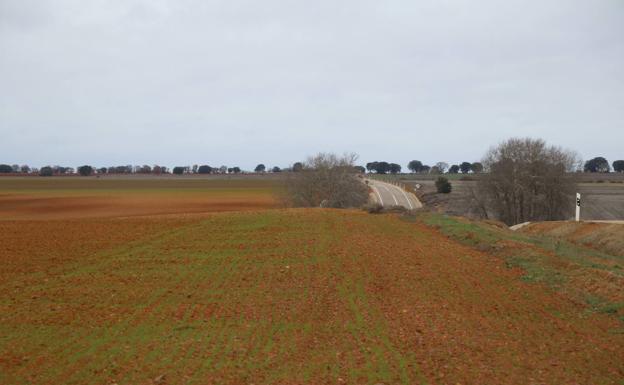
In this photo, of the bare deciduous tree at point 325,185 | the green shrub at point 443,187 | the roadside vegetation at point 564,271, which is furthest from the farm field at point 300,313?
the green shrub at point 443,187

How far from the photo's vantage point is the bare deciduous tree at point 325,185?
1640 inches

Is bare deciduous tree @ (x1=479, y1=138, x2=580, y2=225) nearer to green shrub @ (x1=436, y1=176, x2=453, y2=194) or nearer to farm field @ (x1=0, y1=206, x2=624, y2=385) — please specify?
green shrub @ (x1=436, y1=176, x2=453, y2=194)

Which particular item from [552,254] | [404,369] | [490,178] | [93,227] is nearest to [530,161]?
[490,178]

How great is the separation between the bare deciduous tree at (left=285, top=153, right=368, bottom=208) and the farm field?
22886 millimetres

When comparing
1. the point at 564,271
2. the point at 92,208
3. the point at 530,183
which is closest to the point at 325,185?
the point at 530,183

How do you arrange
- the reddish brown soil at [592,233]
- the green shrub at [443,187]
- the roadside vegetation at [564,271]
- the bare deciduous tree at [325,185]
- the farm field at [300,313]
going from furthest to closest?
1. the green shrub at [443,187]
2. the bare deciduous tree at [325,185]
3. the reddish brown soil at [592,233]
4. the roadside vegetation at [564,271]
5. the farm field at [300,313]

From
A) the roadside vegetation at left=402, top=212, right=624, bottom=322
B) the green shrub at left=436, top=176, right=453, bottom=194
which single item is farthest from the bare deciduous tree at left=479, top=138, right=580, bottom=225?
the roadside vegetation at left=402, top=212, right=624, bottom=322

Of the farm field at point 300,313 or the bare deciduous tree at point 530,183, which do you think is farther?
the bare deciduous tree at point 530,183

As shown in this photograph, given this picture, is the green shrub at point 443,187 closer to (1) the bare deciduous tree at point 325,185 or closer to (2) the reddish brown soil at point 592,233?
(1) the bare deciduous tree at point 325,185

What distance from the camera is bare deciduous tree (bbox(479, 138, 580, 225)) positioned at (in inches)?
1714

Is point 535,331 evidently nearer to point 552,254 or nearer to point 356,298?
point 356,298

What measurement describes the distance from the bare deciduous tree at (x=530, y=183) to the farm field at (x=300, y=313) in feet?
92.5

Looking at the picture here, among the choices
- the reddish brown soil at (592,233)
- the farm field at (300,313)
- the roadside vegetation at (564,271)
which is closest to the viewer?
the farm field at (300,313)

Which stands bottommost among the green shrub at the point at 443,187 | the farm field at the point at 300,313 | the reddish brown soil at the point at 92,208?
the reddish brown soil at the point at 92,208
